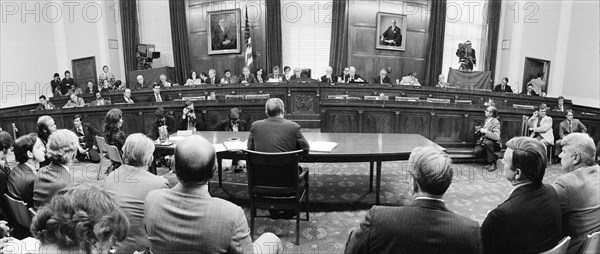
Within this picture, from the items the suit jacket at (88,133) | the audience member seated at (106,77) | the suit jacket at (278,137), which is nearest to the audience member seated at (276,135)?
the suit jacket at (278,137)

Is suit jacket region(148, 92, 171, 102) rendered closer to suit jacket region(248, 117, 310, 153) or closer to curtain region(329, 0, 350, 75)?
curtain region(329, 0, 350, 75)

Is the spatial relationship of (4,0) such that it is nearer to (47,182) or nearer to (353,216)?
(47,182)

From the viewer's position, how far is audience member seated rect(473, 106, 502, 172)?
6.18m

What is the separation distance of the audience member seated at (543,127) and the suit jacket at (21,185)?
7014 millimetres

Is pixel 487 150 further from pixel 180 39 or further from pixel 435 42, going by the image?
pixel 180 39

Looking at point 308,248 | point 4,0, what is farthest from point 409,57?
point 4,0

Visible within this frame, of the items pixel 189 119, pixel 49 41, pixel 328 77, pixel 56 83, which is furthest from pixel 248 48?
pixel 49 41

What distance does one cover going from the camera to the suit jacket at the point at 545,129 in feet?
21.2

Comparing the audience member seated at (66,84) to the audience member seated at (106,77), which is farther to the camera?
the audience member seated at (66,84)

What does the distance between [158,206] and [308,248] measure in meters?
1.86

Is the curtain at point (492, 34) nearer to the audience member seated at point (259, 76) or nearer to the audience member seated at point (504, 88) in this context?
the audience member seated at point (504, 88)

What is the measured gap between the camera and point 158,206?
168cm

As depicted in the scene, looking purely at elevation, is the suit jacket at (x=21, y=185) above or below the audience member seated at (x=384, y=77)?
below

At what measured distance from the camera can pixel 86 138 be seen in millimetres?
6930
